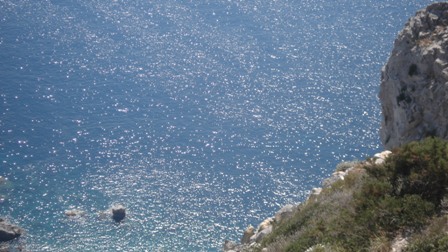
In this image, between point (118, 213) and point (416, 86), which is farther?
point (118, 213)

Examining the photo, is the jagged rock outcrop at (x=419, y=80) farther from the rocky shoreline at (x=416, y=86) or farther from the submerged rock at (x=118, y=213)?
the submerged rock at (x=118, y=213)

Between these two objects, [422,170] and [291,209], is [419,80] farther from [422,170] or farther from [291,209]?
[422,170]

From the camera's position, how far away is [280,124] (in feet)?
235

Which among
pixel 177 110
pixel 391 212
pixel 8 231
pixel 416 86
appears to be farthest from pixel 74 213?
pixel 391 212

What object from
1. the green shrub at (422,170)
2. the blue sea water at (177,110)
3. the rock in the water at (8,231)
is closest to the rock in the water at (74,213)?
the blue sea water at (177,110)

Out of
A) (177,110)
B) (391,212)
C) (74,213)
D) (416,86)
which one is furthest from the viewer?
(177,110)

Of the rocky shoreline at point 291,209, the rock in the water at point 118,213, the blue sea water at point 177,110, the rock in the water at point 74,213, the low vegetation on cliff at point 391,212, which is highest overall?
the blue sea water at point 177,110

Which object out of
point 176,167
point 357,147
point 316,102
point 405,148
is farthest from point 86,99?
point 405,148

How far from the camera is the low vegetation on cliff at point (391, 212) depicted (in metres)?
15.2

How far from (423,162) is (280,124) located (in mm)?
54116

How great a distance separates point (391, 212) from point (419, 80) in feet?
43.6

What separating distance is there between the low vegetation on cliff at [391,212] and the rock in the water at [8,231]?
43.4m

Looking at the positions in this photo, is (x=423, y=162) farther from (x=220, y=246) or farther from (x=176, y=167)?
(x=176, y=167)

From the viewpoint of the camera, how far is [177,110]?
75750mm
